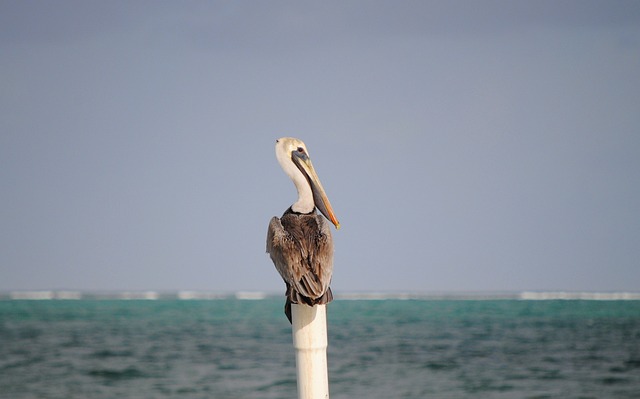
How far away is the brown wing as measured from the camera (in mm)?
3797

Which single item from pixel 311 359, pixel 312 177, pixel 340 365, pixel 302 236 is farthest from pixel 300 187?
pixel 340 365

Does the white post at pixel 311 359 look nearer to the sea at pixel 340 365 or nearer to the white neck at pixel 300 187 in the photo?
the white neck at pixel 300 187

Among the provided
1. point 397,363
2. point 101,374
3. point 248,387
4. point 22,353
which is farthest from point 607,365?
point 22,353

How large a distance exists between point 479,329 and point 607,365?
48.5 feet

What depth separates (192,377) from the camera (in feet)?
53.6

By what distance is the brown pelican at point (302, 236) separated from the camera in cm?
369

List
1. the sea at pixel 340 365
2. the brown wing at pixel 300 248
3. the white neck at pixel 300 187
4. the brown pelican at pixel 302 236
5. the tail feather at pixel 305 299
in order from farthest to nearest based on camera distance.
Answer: the sea at pixel 340 365
the white neck at pixel 300 187
the brown wing at pixel 300 248
the brown pelican at pixel 302 236
the tail feather at pixel 305 299

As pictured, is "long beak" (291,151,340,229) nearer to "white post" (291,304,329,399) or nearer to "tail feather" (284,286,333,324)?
"tail feather" (284,286,333,324)

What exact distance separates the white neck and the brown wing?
6 cm

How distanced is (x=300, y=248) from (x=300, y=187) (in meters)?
0.34

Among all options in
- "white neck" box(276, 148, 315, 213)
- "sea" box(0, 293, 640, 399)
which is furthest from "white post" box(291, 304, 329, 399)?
"sea" box(0, 293, 640, 399)

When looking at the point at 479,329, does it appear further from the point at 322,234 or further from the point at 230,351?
the point at 322,234

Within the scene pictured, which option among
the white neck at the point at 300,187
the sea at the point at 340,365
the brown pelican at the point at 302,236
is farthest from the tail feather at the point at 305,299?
Answer: the sea at the point at 340,365

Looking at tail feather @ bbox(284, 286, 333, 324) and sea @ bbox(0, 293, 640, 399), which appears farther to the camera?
sea @ bbox(0, 293, 640, 399)
